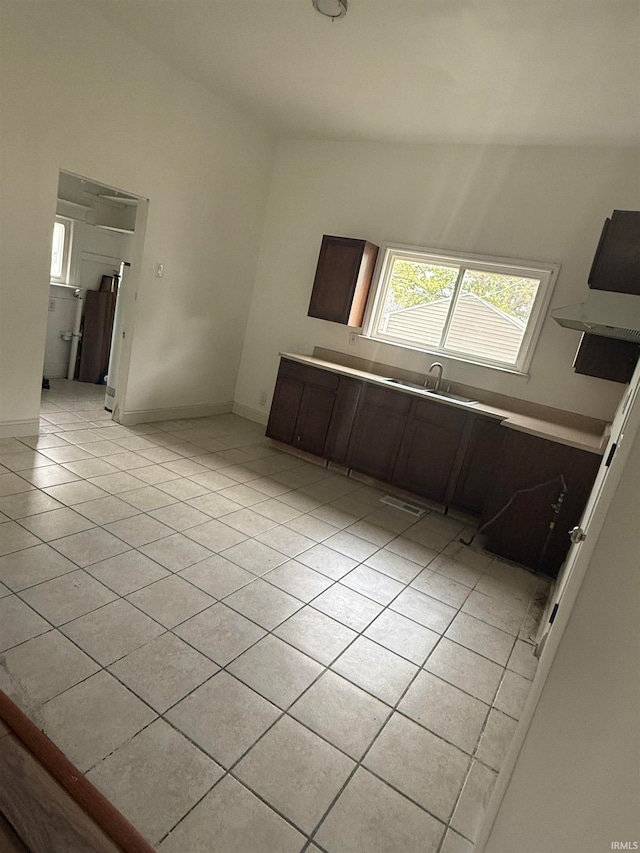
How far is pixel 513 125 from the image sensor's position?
139 inches

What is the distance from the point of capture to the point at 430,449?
154 inches

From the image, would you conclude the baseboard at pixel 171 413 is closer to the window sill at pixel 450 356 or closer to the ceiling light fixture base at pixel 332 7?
the window sill at pixel 450 356

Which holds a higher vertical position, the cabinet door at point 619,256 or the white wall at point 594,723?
the cabinet door at point 619,256

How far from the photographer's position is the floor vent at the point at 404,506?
12.8ft

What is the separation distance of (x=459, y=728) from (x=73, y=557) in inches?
75.0

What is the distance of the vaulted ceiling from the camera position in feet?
7.94

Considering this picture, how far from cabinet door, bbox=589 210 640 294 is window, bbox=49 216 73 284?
17.6 feet

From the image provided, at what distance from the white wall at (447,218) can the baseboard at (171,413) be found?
1.61 ft

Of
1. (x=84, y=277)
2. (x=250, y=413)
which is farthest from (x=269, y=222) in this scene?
(x=84, y=277)

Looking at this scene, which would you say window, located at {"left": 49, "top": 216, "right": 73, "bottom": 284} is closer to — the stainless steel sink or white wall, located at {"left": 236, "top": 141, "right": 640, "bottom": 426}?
white wall, located at {"left": 236, "top": 141, "right": 640, "bottom": 426}

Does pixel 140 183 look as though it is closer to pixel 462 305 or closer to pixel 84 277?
pixel 84 277

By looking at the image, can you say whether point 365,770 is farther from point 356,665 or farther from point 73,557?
point 73,557

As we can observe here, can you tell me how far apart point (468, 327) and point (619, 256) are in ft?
4.76

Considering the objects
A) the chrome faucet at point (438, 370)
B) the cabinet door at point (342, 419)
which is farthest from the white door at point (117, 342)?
the chrome faucet at point (438, 370)
